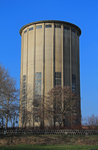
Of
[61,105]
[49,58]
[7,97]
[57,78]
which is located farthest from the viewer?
[49,58]

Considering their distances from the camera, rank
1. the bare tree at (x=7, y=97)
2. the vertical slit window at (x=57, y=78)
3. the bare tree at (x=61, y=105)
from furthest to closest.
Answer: the vertical slit window at (x=57, y=78), the bare tree at (x=61, y=105), the bare tree at (x=7, y=97)

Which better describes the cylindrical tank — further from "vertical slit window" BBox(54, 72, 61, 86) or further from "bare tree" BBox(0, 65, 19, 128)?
"bare tree" BBox(0, 65, 19, 128)

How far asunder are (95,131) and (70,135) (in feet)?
12.9

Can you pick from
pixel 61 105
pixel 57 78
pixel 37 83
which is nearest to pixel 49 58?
pixel 57 78

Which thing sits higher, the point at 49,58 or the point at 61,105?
the point at 49,58

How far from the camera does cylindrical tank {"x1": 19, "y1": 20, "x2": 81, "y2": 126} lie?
50.9 m

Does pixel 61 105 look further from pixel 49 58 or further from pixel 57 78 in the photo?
pixel 49 58

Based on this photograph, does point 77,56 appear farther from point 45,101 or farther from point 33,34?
point 45,101

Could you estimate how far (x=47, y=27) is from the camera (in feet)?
175

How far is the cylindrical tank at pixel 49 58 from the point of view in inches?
2005

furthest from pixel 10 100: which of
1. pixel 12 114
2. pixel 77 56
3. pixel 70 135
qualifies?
pixel 77 56

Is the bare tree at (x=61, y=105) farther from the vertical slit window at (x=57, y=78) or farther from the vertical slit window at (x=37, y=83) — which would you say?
the vertical slit window at (x=37, y=83)

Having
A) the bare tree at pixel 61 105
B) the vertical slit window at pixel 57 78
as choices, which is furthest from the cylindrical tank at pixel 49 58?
the bare tree at pixel 61 105

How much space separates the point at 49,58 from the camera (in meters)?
51.3
